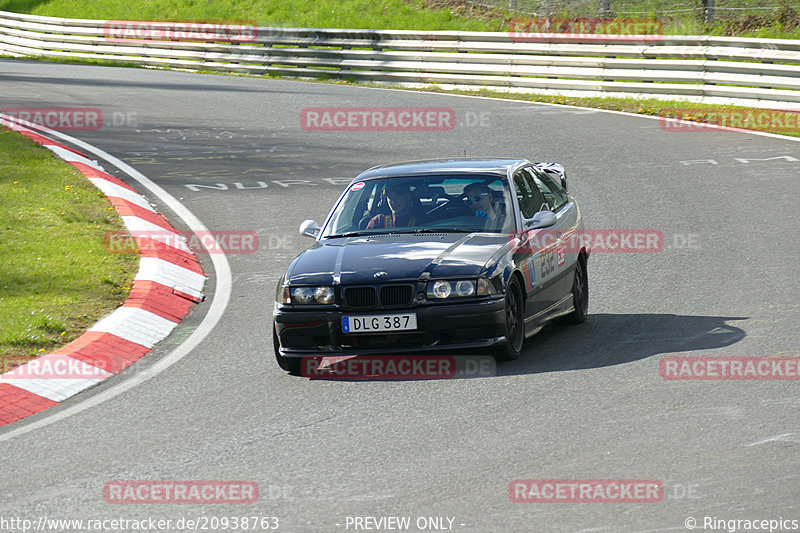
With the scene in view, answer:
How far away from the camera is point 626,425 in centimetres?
666

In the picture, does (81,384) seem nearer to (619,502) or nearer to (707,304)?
(619,502)

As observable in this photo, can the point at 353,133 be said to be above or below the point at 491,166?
below

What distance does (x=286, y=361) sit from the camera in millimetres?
8422

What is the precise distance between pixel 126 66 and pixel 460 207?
90.9 feet

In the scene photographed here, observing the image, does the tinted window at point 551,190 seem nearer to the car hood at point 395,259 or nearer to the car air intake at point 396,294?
the car hood at point 395,259

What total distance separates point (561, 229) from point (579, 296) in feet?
1.91

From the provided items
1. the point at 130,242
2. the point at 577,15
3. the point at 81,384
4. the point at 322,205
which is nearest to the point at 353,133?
the point at 322,205

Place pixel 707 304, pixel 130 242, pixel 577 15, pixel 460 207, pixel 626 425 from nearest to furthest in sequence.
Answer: pixel 626 425 → pixel 460 207 → pixel 707 304 → pixel 130 242 → pixel 577 15

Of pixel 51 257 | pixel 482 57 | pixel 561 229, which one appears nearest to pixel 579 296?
pixel 561 229

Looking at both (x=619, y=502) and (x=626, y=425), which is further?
(x=626, y=425)

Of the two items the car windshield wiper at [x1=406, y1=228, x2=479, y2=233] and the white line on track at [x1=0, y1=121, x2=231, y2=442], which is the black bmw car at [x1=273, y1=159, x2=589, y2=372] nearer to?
→ the car windshield wiper at [x1=406, y1=228, x2=479, y2=233]

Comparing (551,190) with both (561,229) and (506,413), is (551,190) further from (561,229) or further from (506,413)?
(506,413)

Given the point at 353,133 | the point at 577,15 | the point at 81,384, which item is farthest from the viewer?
the point at 577,15

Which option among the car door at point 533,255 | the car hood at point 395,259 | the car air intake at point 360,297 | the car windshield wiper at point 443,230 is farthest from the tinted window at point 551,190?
the car air intake at point 360,297
